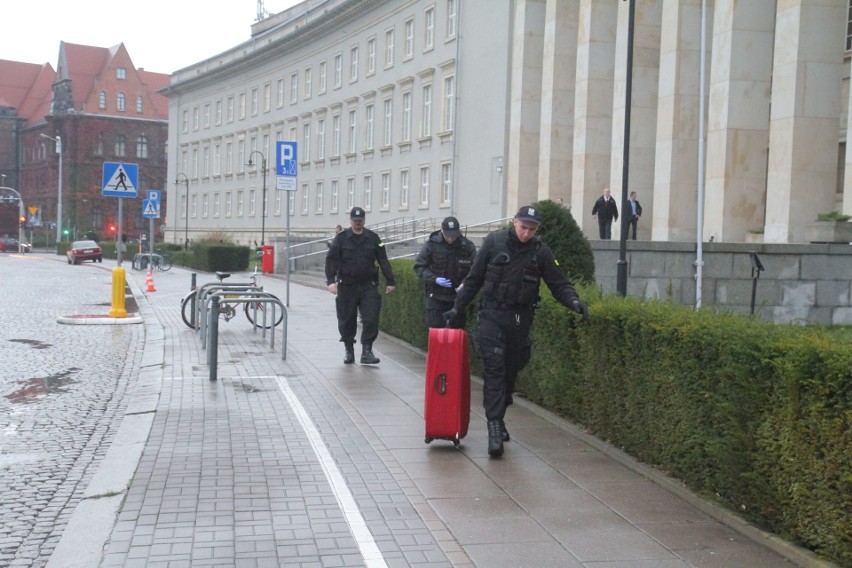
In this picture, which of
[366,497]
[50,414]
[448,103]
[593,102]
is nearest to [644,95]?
[593,102]

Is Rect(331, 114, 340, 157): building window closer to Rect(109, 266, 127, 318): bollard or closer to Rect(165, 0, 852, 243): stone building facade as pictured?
Rect(165, 0, 852, 243): stone building facade

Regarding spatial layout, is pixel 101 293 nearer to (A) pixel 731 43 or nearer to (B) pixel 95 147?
(A) pixel 731 43

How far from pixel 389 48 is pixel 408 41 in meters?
2.65

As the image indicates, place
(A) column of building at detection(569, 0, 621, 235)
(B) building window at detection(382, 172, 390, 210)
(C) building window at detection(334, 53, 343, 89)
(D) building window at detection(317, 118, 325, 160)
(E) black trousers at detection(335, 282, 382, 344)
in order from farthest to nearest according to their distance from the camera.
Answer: (D) building window at detection(317, 118, 325, 160)
(C) building window at detection(334, 53, 343, 89)
(B) building window at detection(382, 172, 390, 210)
(A) column of building at detection(569, 0, 621, 235)
(E) black trousers at detection(335, 282, 382, 344)

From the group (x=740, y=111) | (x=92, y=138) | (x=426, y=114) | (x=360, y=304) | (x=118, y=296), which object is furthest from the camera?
(x=92, y=138)

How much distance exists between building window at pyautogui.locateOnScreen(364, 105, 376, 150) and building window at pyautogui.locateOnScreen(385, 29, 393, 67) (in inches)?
128

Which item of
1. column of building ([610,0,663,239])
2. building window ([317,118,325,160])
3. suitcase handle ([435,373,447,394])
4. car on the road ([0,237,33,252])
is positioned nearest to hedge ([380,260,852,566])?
suitcase handle ([435,373,447,394])

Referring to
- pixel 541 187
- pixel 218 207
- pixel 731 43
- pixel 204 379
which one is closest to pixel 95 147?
pixel 218 207

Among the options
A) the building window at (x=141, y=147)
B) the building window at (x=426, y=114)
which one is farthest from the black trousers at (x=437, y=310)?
the building window at (x=141, y=147)

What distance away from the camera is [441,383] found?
27.8 ft

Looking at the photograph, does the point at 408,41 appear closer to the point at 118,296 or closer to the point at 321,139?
the point at 321,139

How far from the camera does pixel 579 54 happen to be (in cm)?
3597

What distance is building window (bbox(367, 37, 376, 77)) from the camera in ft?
189

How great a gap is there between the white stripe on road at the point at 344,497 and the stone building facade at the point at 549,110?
958 cm
